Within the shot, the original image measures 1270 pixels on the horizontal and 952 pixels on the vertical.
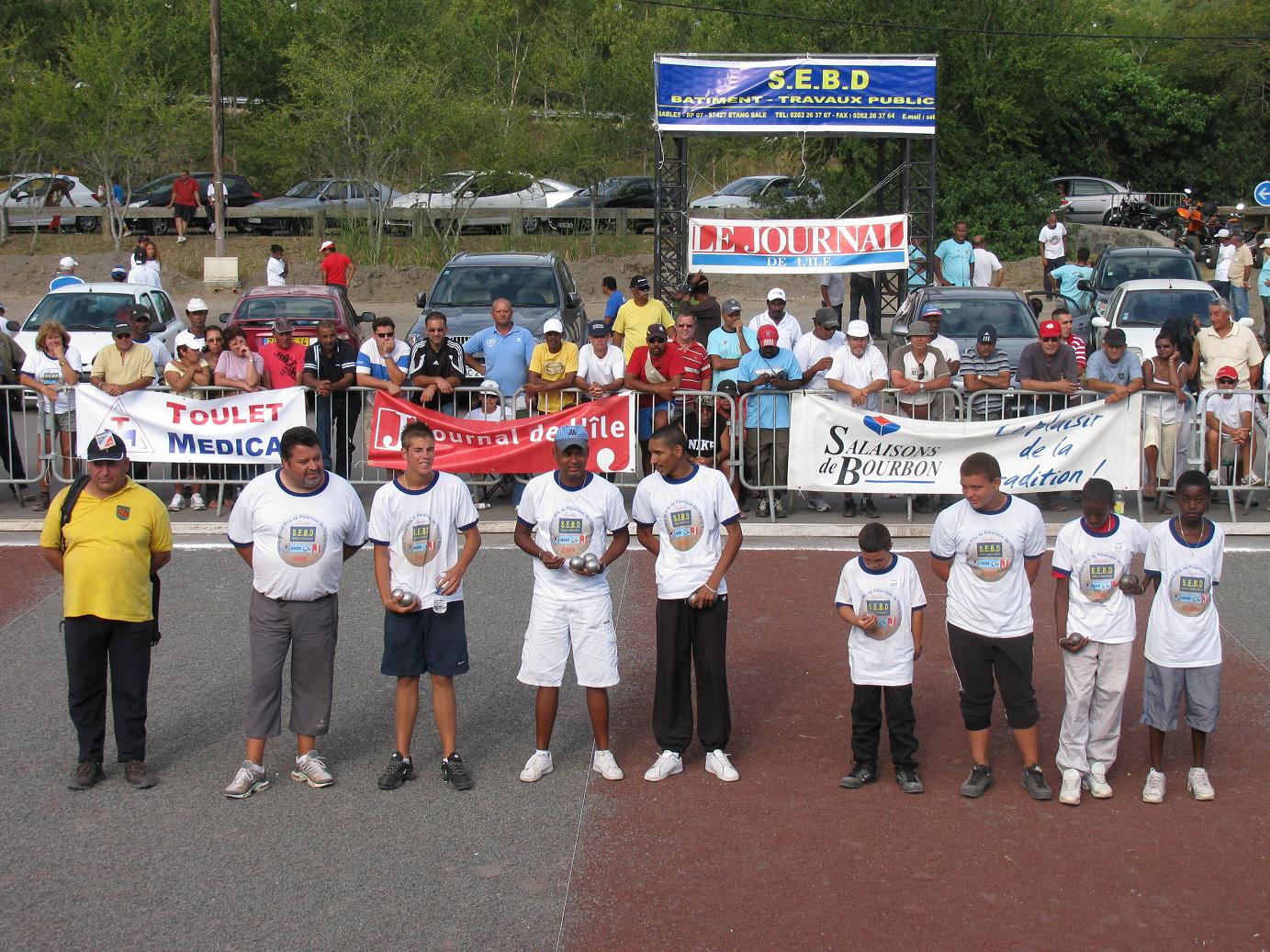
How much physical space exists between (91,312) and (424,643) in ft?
45.7

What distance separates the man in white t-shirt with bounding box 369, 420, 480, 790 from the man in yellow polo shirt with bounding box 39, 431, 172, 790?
46.2 inches

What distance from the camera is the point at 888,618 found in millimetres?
7070

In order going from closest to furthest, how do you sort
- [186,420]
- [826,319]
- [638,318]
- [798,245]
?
[186,420], [826,319], [638,318], [798,245]

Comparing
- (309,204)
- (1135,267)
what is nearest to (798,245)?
(1135,267)

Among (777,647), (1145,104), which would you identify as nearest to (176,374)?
(777,647)

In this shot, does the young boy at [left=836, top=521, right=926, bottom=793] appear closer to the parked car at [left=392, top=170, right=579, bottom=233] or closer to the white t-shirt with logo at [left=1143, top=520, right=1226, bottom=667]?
the white t-shirt with logo at [left=1143, top=520, right=1226, bottom=667]

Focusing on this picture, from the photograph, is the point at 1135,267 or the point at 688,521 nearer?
the point at 688,521

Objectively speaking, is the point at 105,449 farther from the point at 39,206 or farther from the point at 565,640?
the point at 39,206

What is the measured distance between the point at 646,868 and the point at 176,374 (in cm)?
841

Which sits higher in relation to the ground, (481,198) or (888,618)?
(481,198)

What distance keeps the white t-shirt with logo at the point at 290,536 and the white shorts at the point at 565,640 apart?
3.54ft

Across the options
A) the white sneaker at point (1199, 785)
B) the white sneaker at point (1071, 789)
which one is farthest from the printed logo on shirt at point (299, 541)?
the white sneaker at point (1199, 785)

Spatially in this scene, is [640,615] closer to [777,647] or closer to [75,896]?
[777,647]

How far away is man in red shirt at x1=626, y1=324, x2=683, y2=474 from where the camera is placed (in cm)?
1262
